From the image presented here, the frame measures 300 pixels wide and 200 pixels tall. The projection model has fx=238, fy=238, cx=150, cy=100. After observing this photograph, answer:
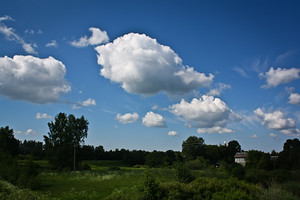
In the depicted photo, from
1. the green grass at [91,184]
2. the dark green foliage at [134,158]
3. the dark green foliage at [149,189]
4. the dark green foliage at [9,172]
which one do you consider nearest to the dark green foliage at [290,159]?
the green grass at [91,184]

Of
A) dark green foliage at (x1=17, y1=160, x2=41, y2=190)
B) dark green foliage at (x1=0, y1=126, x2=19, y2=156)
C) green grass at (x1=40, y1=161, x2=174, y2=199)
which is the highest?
dark green foliage at (x1=0, y1=126, x2=19, y2=156)

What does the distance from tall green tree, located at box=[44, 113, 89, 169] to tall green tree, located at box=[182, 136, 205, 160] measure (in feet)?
117

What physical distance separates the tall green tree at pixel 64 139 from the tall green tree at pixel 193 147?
3569 centimetres

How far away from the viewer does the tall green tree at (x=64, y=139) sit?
44.5m

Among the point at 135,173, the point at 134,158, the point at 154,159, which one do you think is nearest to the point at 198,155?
the point at 154,159

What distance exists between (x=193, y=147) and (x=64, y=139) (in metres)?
41.4

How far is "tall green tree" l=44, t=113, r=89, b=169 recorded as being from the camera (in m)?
44.5

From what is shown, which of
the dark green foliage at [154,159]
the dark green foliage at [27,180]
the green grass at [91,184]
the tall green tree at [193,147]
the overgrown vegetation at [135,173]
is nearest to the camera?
the overgrown vegetation at [135,173]

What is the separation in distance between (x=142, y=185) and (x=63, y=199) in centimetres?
664

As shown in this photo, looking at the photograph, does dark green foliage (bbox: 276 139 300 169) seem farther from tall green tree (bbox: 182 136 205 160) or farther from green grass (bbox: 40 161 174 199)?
green grass (bbox: 40 161 174 199)

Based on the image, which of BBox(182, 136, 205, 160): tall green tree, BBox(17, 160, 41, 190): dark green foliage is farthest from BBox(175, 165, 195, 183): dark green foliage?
BBox(182, 136, 205, 160): tall green tree

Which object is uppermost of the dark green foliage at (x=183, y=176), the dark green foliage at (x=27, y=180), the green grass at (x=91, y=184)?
the dark green foliage at (x=183, y=176)

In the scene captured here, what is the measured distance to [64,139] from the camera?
45688mm

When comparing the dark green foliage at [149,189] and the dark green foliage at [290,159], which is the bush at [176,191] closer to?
the dark green foliage at [149,189]
